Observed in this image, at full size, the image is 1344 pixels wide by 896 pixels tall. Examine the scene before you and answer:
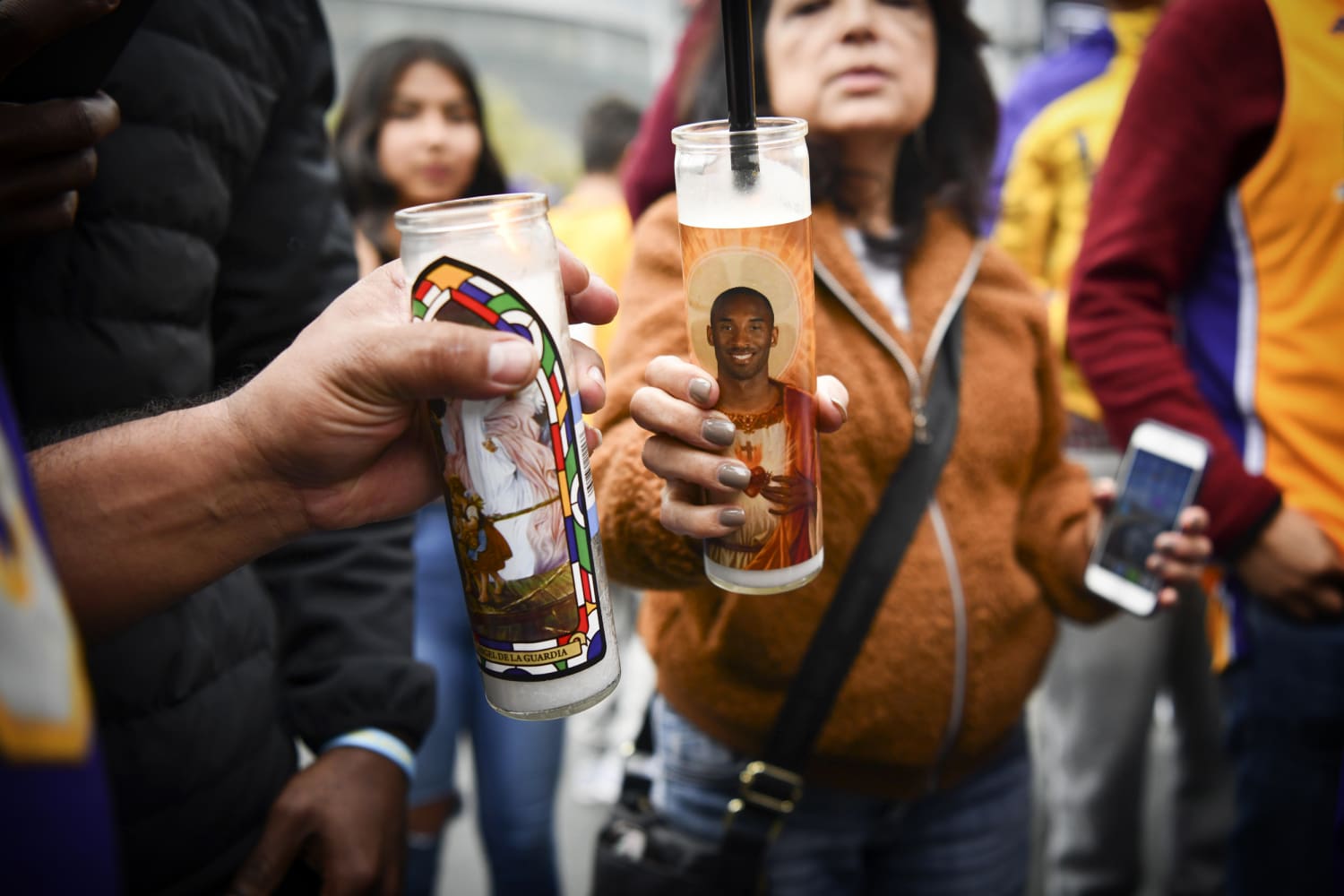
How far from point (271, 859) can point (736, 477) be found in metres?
0.73

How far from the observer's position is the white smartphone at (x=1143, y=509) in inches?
66.8

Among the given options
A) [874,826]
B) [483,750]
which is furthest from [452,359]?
[483,750]

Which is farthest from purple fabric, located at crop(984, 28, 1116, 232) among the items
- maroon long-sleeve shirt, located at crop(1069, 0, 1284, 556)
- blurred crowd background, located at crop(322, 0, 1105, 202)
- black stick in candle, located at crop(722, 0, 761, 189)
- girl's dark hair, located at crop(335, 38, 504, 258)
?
blurred crowd background, located at crop(322, 0, 1105, 202)

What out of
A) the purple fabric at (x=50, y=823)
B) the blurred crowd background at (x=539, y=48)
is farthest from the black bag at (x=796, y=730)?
the blurred crowd background at (x=539, y=48)

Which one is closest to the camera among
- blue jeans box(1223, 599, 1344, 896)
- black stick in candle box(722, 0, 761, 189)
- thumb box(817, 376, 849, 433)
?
black stick in candle box(722, 0, 761, 189)

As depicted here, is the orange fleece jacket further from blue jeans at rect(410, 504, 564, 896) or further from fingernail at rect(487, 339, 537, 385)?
blue jeans at rect(410, 504, 564, 896)

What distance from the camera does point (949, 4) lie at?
1813mm

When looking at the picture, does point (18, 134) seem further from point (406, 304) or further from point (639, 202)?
point (639, 202)

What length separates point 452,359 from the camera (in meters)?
0.85

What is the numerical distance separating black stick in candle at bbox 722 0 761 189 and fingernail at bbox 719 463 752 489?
0.91 ft

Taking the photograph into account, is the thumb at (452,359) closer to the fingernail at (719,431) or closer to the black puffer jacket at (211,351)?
the fingernail at (719,431)

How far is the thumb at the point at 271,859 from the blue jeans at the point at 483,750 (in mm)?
1404

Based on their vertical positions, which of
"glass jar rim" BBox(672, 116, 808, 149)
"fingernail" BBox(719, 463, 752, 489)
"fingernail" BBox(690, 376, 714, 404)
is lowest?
"fingernail" BBox(719, 463, 752, 489)

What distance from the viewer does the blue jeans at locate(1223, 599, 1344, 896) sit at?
1785 mm
